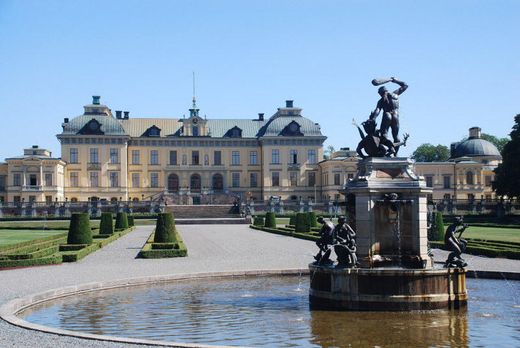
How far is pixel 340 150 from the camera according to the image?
76000mm

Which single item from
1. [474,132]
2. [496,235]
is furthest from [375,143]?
[474,132]

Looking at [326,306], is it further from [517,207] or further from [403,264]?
[517,207]

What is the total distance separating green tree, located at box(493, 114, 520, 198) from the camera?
52000 millimetres

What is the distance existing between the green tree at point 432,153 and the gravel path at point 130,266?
7868 cm

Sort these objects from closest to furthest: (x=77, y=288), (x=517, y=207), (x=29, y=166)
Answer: (x=77, y=288)
(x=517, y=207)
(x=29, y=166)

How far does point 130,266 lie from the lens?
66.7 ft

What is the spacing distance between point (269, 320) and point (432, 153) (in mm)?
96555

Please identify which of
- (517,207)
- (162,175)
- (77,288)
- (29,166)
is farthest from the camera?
(162,175)

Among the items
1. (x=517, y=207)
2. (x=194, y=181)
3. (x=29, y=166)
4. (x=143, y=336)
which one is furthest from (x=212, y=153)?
(x=143, y=336)

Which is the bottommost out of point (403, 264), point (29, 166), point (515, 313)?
point (515, 313)

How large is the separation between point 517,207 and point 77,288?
175ft

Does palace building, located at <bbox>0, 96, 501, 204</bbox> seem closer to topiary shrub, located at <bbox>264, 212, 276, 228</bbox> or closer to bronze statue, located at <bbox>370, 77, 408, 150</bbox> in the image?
topiary shrub, located at <bbox>264, 212, 276, 228</bbox>

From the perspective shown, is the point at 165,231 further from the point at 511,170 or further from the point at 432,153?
the point at 432,153

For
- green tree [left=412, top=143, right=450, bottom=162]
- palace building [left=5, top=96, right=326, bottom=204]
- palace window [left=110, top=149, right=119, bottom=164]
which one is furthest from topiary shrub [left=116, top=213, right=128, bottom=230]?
green tree [left=412, top=143, right=450, bottom=162]
